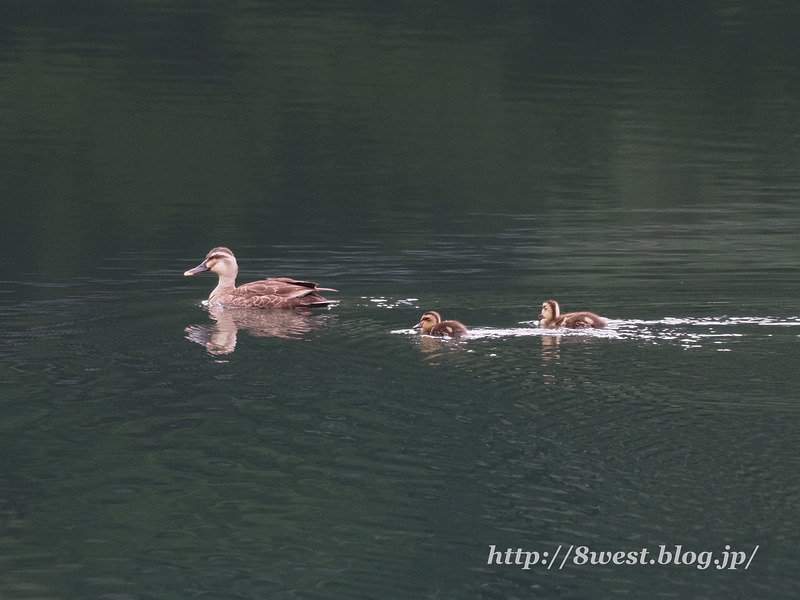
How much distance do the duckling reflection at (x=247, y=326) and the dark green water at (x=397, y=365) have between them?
0.08m

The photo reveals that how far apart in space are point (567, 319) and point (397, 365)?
2182mm

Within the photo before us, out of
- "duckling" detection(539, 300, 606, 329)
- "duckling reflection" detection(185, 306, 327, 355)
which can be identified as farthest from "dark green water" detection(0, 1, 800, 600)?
→ "duckling" detection(539, 300, 606, 329)

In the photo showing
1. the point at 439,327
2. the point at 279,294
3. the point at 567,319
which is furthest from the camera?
the point at 279,294

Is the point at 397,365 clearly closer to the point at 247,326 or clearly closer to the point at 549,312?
the point at 549,312

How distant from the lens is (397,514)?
9984 millimetres

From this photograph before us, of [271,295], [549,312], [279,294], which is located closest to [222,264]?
[271,295]

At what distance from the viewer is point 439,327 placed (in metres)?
15.4

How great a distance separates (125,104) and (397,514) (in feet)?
127

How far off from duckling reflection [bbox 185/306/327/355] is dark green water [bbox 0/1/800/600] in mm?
79

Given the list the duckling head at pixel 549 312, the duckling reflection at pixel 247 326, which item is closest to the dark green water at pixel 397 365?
the duckling reflection at pixel 247 326

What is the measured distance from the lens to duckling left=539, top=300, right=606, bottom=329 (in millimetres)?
15508

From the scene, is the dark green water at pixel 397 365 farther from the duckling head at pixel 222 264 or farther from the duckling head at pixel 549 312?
the duckling head at pixel 222 264

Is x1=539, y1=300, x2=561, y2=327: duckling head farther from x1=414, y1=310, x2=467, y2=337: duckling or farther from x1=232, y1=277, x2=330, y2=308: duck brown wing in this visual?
x1=232, y1=277, x2=330, y2=308: duck brown wing

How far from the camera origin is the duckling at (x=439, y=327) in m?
15.3
